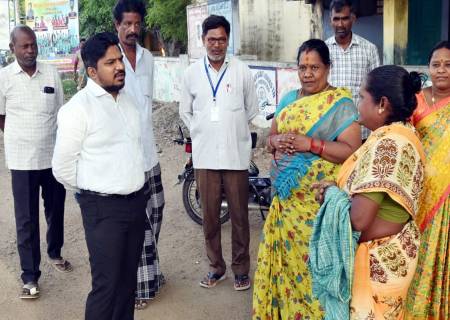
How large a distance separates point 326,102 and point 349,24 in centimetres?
166

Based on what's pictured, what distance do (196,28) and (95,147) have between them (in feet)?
40.7

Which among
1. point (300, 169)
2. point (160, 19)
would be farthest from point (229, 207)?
point (160, 19)

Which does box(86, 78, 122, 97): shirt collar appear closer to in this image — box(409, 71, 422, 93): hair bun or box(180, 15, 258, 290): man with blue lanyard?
box(180, 15, 258, 290): man with blue lanyard

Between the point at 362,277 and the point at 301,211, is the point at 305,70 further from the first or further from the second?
the point at 362,277

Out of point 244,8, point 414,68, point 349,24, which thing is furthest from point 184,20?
point 349,24

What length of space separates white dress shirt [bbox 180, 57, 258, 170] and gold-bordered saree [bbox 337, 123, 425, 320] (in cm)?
188

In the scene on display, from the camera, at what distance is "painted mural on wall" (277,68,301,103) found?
9.70m

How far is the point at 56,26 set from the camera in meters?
17.4

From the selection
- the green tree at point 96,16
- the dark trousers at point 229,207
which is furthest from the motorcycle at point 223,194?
the green tree at point 96,16

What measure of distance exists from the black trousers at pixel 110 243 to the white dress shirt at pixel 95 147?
9cm

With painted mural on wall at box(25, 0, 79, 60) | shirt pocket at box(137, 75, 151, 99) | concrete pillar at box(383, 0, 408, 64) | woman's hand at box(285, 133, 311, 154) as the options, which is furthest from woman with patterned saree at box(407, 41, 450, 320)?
painted mural on wall at box(25, 0, 79, 60)

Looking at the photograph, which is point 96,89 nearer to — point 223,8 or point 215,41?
point 215,41

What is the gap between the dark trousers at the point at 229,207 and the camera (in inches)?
179

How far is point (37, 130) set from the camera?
15.2 ft
